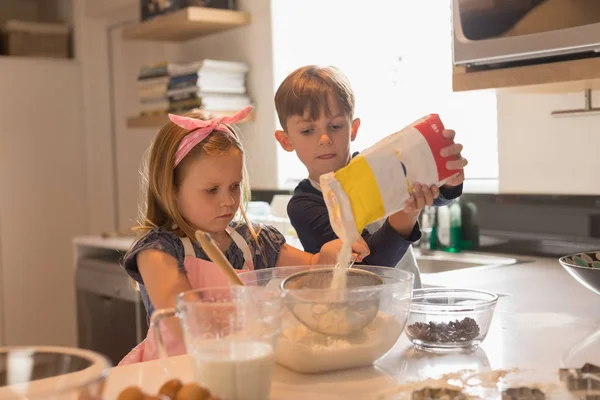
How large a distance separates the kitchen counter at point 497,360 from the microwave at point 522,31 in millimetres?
513

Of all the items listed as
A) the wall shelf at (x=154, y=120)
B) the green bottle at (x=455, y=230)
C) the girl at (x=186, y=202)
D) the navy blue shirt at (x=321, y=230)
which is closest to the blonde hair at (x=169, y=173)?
the girl at (x=186, y=202)

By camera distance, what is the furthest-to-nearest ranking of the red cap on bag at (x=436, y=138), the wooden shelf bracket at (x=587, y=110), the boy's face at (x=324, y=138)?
the wooden shelf bracket at (x=587, y=110) → the boy's face at (x=324, y=138) → the red cap on bag at (x=436, y=138)

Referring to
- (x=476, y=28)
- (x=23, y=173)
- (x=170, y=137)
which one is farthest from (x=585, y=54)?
(x=23, y=173)

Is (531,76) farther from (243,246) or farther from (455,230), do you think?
(455,230)

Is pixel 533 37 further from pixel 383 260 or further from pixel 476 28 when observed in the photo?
pixel 383 260

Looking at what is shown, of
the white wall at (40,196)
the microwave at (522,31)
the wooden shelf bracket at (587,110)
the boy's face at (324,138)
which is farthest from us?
the white wall at (40,196)

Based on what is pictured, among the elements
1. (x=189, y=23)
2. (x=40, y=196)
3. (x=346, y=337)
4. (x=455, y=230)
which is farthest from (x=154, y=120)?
(x=346, y=337)

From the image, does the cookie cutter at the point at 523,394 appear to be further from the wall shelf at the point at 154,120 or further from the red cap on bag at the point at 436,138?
the wall shelf at the point at 154,120

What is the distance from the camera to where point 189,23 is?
312 centimetres

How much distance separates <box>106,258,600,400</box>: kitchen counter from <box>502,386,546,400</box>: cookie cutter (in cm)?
2

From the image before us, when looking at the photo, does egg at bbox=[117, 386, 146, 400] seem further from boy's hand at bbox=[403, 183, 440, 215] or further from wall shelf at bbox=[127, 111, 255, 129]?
wall shelf at bbox=[127, 111, 255, 129]

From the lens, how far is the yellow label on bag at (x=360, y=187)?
3.53 ft

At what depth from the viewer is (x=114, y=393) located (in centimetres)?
94

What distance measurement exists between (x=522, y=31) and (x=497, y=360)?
0.80 meters
